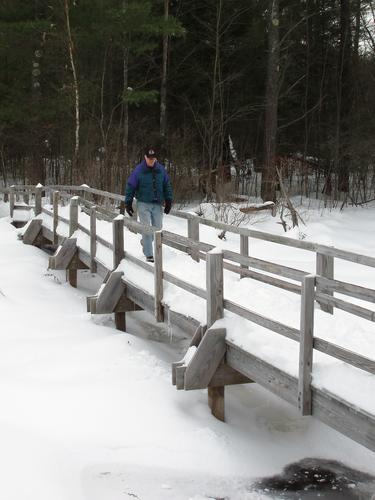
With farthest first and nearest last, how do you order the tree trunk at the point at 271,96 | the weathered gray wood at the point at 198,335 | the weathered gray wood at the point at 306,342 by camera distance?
the tree trunk at the point at 271,96 < the weathered gray wood at the point at 198,335 < the weathered gray wood at the point at 306,342

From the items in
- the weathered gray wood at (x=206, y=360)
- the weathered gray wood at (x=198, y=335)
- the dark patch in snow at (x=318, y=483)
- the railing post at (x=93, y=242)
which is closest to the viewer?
the dark patch in snow at (x=318, y=483)

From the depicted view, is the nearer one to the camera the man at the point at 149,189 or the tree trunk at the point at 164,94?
the man at the point at 149,189

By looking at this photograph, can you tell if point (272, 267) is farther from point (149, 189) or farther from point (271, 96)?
point (271, 96)

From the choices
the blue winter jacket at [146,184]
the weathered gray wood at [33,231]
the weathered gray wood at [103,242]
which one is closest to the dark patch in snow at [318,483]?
the blue winter jacket at [146,184]

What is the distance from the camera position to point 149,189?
8922mm

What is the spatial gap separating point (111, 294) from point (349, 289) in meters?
4.96

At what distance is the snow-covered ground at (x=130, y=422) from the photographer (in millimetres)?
4996

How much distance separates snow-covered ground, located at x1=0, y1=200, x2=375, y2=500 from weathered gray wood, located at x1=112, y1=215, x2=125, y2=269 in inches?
10.5

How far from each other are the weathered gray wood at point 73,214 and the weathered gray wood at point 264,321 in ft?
20.8

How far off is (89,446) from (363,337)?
7.93ft

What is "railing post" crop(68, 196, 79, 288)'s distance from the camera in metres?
11.8

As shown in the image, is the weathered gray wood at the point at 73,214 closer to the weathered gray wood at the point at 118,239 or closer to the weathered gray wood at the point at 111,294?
the weathered gray wood at the point at 118,239

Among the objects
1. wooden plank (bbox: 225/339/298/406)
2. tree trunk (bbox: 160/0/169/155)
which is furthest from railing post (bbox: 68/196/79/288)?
tree trunk (bbox: 160/0/169/155)

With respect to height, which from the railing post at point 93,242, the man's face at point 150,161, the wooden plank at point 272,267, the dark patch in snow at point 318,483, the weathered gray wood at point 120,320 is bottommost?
the dark patch in snow at point 318,483
